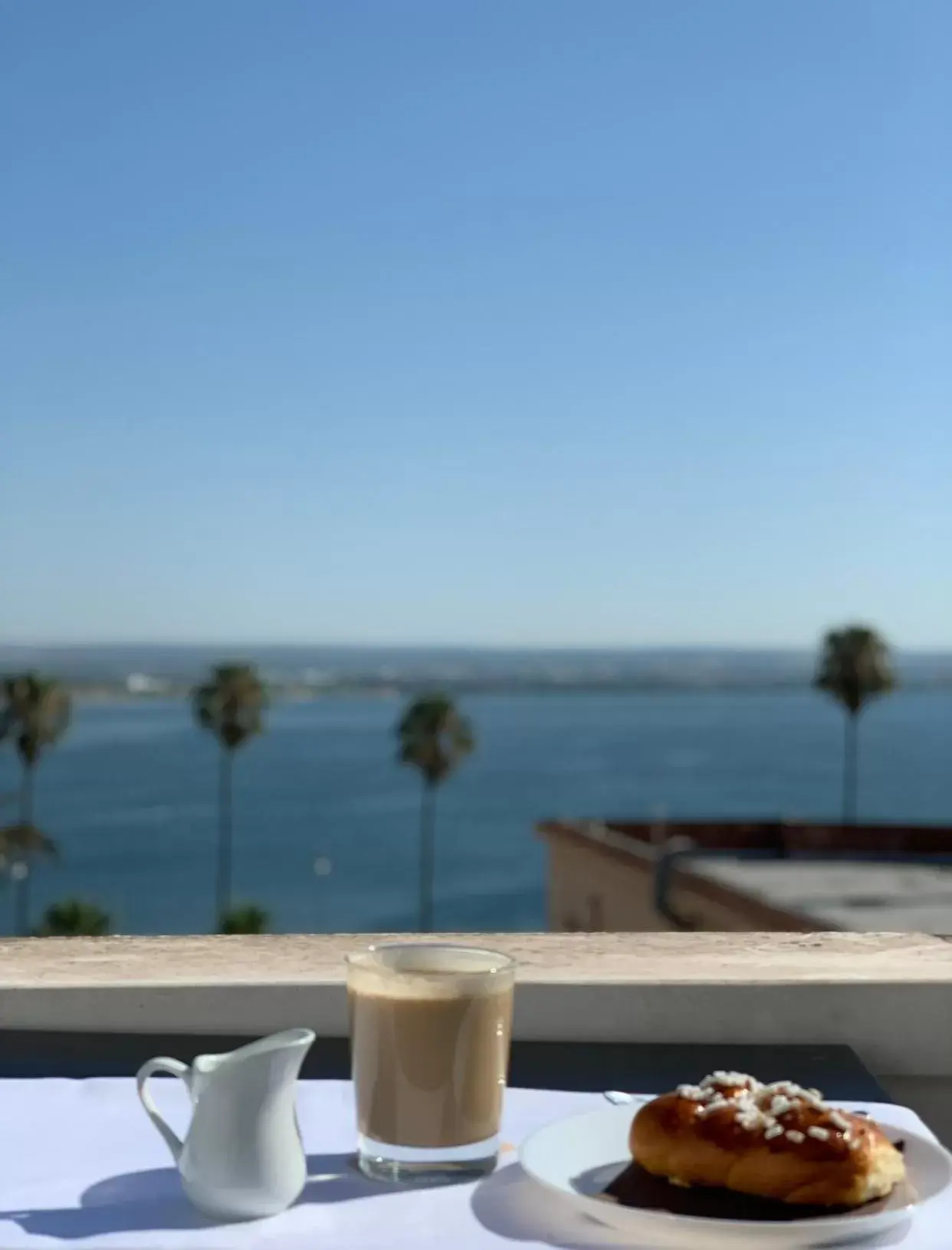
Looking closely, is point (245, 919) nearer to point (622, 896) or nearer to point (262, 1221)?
point (622, 896)

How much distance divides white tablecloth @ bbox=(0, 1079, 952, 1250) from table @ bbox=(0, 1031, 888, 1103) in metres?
0.10

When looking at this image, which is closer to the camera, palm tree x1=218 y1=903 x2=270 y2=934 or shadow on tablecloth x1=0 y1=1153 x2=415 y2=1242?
shadow on tablecloth x1=0 y1=1153 x2=415 y2=1242

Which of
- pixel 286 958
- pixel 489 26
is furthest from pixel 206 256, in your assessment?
pixel 286 958

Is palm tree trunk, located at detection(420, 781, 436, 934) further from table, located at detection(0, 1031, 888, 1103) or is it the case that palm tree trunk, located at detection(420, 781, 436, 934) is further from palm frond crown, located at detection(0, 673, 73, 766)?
table, located at detection(0, 1031, 888, 1103)

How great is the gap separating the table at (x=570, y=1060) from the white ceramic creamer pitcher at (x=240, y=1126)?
1.22ft

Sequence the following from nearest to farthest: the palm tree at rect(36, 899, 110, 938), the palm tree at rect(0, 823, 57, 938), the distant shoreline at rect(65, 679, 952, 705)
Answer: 1. the palm tree at rect(36, 899, 110, 938)
2. the palm tree at rect(0, 823, 57, 938)
3. the distant shoreline at rect(65, 679, 952, 705)

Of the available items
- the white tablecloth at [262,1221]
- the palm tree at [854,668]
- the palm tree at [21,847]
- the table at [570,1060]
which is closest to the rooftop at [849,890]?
the palm tree at [854,668]

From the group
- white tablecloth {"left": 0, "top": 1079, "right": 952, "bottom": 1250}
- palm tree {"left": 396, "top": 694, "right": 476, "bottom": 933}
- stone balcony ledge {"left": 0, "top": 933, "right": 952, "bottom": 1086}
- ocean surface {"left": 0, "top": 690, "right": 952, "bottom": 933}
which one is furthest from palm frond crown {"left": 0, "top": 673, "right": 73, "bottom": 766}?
white tablecloth {"left": 0, "top": 1079, "right": 952, "bottom": 1250}

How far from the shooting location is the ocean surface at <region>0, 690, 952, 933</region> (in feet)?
191

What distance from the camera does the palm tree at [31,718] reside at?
40.4m

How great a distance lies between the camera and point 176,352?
6769 centimetres

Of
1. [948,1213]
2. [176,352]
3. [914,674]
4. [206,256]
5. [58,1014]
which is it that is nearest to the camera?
[948,1213]

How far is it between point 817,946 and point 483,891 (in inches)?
2323

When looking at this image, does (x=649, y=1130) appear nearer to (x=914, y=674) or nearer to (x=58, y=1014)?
(x=58, y=1014)
